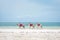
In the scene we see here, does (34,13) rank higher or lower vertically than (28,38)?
higher

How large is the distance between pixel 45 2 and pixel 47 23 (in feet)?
1.05

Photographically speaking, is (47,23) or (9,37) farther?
(47,23)

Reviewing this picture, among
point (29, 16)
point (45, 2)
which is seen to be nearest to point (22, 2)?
point (29, 16)

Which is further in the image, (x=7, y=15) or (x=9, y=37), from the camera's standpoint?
(x=7, y=15)

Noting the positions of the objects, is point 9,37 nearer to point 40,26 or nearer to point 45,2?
point 40,26

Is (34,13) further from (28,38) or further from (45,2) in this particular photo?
(28,38)

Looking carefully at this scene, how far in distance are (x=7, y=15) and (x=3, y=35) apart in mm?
332

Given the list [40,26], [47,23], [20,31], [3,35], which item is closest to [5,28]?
[3,35]

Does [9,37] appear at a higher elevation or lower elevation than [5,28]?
lower

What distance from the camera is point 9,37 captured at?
65.8 inches

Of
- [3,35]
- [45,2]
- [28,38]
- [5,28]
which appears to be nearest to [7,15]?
[5,28]

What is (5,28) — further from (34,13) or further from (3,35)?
(34,13)

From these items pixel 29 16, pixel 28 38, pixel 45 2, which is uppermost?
pixel 45 2

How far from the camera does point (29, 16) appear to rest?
1836 mm
